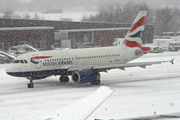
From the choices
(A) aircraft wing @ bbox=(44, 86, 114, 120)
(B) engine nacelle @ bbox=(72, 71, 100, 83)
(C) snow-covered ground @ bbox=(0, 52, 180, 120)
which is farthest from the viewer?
(B) engine nacelle @ bbox=(72, 71, 100, 83)

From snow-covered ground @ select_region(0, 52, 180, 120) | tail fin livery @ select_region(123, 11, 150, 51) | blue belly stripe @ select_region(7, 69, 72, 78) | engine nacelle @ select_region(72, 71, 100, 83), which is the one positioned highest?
tail fin livery @ select_region(123, 11, 150, 51)

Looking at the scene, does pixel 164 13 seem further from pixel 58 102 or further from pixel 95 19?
pixel 58 102

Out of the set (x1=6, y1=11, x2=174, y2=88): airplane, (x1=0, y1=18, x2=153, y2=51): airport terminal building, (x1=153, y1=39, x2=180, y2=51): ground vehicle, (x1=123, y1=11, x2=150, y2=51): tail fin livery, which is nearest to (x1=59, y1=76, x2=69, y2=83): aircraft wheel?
(x1=6, y1=11, x2=174, y2=88): airplane

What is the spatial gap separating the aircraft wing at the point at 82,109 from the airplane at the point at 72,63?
1690cm

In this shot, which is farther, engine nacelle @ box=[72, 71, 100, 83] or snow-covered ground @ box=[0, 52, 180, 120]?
engine nacelle @ box=[72, 71, 100, 83]

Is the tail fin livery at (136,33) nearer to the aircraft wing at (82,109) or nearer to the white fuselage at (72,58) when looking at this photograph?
the white fuselage at (72,58)

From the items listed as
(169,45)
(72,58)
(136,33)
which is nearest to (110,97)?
(72,58)

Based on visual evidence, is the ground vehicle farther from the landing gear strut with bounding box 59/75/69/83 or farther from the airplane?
the landing gear strut with bounding box 59/75/69/83

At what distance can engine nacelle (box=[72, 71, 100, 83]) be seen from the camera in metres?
27.8

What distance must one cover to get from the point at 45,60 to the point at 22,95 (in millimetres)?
4838

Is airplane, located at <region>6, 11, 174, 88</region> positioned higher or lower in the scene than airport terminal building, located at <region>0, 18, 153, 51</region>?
lower

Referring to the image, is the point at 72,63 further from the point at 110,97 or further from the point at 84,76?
the point at 110,97

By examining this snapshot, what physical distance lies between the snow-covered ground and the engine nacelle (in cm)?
80

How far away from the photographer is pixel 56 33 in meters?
72.1
